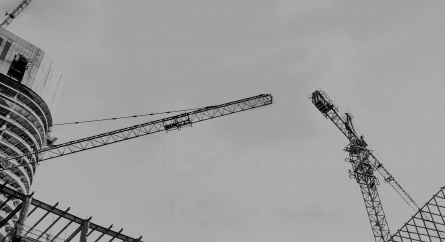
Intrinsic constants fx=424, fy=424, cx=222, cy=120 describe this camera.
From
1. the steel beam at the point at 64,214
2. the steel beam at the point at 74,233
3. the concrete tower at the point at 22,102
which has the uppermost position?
the concrete tower at the point at 22,102

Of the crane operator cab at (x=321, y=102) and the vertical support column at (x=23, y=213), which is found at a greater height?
the crane operator cab at (x=321, y=102)

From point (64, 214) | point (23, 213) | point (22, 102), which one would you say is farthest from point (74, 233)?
point (22, 102)

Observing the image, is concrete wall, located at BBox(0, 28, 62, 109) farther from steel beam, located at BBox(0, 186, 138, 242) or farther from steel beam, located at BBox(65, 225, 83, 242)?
steel beam, located at BBox(65, 225, 83, 242)

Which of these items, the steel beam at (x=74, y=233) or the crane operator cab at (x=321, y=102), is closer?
the steel beam at (x=74, y=233)

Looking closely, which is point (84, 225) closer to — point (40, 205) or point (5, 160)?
point (40, 205)

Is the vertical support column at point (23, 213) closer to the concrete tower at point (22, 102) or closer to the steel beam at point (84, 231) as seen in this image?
the steel beam at point (84, 231)

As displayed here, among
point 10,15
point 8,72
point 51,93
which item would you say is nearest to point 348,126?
point 51,93

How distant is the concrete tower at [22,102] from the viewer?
74.8 meters

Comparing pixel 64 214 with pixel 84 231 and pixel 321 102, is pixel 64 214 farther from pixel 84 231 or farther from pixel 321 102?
pixel 321 102

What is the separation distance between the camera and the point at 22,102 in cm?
7812

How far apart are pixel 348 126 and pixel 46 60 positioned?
66.3 m

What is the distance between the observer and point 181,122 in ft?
278

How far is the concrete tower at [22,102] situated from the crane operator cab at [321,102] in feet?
182

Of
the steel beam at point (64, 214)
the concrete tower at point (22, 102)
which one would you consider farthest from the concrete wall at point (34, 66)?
the steel beam at point (64, 214)
